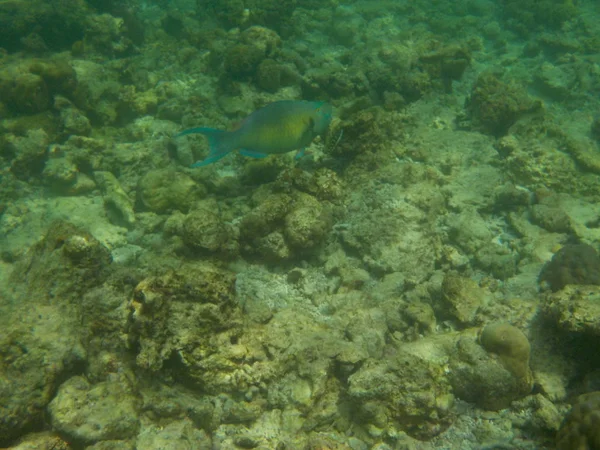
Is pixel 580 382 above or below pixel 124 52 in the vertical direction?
above

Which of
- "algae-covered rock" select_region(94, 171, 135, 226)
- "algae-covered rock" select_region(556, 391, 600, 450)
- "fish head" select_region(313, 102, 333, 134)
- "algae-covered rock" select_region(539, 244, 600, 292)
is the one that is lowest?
"algae-covered rock" select_region(94, 171, 135, 226)

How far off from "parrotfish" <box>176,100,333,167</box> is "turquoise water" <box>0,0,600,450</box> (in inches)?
1.3

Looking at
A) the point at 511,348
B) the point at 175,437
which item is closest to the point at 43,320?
the point at 175,437

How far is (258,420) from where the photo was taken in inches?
106

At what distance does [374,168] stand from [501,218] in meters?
1.98

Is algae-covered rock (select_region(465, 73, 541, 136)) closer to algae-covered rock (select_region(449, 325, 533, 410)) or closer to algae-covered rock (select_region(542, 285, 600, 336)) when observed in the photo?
algae-covered rock (select_region(542, 285, 600, 336))

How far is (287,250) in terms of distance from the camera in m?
3.89

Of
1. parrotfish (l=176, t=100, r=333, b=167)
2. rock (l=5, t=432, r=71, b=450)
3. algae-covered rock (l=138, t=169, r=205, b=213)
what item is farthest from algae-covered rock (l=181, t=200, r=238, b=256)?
rock (l=5, t=432, r=71, b=450)

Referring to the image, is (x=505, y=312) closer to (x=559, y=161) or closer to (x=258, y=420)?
(x=258, y=420)

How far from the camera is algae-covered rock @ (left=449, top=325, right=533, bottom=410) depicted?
2652mm

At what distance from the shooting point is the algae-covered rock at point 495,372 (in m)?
2.65

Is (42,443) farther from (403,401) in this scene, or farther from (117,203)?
(117,203)

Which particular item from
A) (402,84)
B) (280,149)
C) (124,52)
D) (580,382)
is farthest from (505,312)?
(124,52)

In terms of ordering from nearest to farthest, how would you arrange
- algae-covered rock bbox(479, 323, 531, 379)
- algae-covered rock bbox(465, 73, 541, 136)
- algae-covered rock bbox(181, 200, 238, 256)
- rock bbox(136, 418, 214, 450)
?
rock bbox(136, 418, 214, 450)
algae-covered rock bbox(479, 323, 531, 379)
algae-covered rock bbox(181, 200, 238, 256)
algae-covered rock bbox(465, 73, 541, 136)
